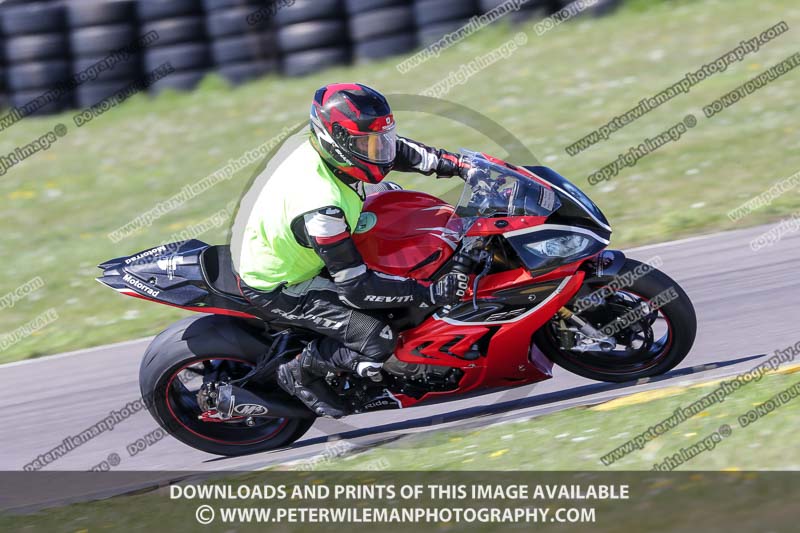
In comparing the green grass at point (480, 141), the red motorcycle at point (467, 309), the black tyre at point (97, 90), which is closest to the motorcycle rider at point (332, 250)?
the red motorcycle at point (467, 309)

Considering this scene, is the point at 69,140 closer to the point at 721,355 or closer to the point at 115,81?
the point at 115,81

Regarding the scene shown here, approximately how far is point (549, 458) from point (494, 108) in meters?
8.53

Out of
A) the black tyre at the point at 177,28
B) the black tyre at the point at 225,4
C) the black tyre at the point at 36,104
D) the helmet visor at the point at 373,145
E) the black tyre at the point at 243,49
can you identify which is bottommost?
the black tyre at the point at 36,104

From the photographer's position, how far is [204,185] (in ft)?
40.2

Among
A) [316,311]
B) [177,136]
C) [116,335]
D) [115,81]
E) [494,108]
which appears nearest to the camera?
[316,311]

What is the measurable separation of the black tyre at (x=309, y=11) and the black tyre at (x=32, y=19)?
324 centimetres

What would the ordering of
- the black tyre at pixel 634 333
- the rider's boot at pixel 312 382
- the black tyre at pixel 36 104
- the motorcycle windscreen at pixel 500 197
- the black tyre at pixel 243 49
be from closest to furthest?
the motorcycle windscreen at pixel 500 197
the black tyre at pixel 634 333
the rider's boot at pixel 312 382
the black tyre at pixel 243 49
the black tyre at pixel 36 104

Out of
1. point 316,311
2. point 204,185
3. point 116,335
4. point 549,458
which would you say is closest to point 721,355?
point 549,458

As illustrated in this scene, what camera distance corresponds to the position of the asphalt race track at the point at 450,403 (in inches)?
241

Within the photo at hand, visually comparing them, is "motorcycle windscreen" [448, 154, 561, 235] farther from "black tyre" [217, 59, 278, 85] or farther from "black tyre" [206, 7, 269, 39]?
"black tyre" [217, 59, 278, 85]

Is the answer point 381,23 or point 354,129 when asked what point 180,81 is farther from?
point 354,129

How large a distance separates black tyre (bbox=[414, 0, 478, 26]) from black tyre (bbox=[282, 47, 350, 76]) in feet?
4.10

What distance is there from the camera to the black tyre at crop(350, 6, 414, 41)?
14539mm

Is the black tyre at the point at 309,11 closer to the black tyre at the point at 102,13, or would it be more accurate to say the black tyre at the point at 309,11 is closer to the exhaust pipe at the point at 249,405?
the black tyre at the point at 102,13
